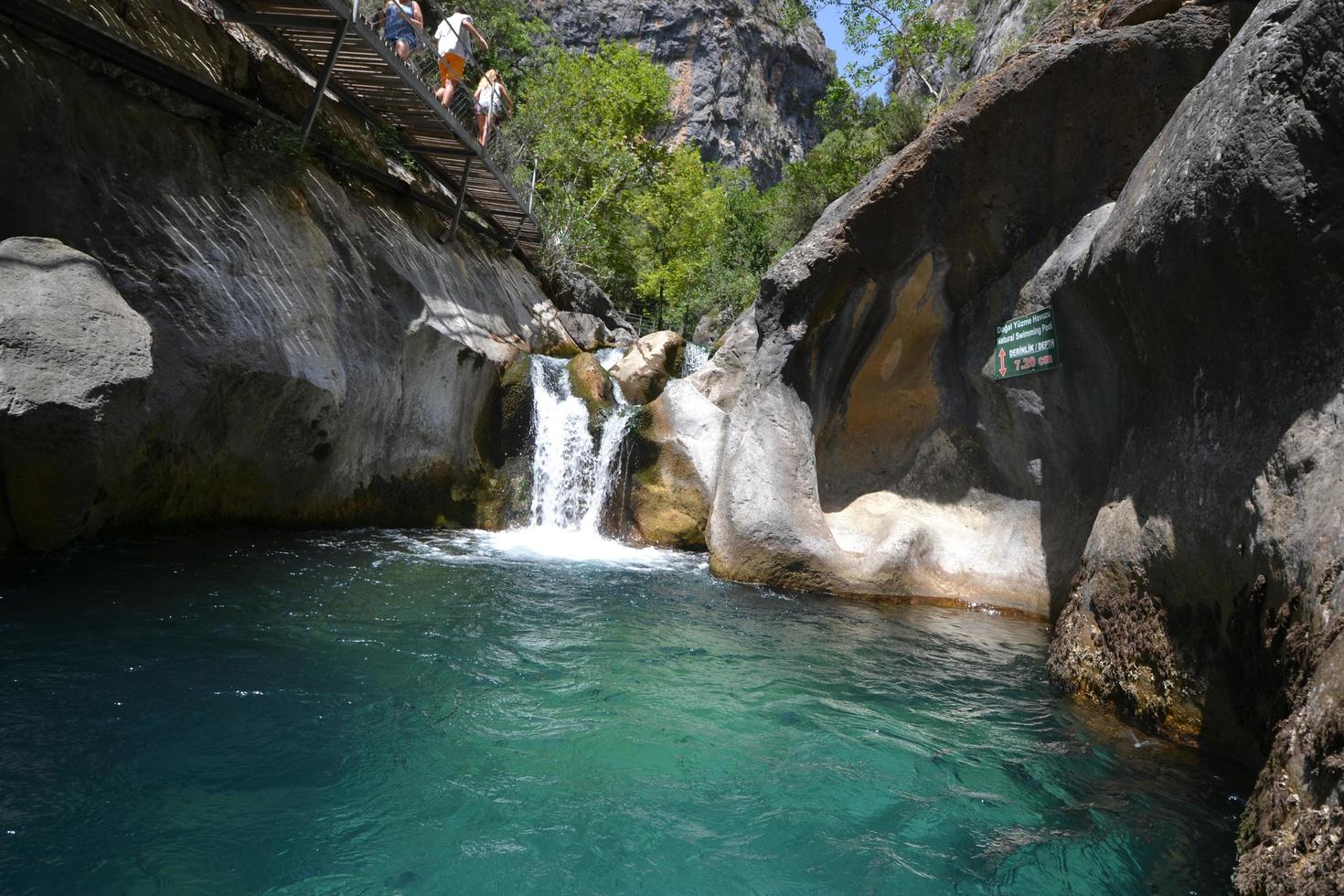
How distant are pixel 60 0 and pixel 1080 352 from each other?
29.0 feet

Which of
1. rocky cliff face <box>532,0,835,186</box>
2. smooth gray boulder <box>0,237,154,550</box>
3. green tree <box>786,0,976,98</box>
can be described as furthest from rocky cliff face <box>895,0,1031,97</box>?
rocky cliff face <box>532,0,835,186</box>

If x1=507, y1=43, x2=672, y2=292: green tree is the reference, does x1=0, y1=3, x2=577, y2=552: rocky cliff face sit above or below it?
below

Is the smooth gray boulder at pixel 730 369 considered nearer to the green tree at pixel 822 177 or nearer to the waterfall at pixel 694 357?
the waterfall at pixel 694 357

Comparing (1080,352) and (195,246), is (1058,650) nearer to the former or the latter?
(1080,352)

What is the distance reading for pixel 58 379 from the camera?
502 cm

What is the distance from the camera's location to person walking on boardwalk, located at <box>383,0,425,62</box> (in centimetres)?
969

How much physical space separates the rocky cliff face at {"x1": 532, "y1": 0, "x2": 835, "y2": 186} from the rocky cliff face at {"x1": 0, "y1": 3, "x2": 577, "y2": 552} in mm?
34109

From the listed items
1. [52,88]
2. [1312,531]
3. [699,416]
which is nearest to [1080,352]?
[1312,531]

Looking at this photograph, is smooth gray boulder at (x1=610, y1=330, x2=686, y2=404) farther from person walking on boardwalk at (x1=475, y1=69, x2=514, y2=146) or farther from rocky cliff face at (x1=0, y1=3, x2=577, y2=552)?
person walking on boardwalk at (x1=475, y1=69, x2=514, y2=146)

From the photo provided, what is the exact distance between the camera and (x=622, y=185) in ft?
78.5

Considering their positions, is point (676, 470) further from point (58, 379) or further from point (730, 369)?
point (58, 379)

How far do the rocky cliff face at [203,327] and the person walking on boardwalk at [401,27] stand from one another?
53.6 inches

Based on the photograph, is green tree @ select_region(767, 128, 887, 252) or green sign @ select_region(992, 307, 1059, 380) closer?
green sign @ select_region(992, 307, 1059, 380)

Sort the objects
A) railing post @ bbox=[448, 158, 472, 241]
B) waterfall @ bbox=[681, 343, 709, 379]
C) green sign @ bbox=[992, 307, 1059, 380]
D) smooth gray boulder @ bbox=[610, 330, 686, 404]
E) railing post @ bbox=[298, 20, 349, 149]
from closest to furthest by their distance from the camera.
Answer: green sign @ bbox=[992, 307, 1059, 380]
railing post @ bbox=[298, 20, 349, 149]
railing post @ bbox=[448, 158, 472, 241]
smooth gray boulder @ bbox=[610, 330, 686, 404]
waterfall @ bbox=[681, 343, 709, 379]
